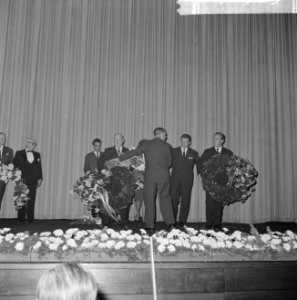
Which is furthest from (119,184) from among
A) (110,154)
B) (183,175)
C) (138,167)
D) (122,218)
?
(183,175)

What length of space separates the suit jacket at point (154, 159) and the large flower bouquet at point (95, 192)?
2.26ft

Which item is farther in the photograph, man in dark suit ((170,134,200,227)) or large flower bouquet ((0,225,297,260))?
man in dark suit ((170,134,200,227))

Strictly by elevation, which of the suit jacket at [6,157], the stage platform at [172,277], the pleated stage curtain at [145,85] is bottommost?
the stage platform at [172,277]

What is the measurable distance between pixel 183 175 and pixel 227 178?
1.36 meters

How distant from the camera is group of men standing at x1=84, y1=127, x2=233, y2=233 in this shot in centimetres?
605

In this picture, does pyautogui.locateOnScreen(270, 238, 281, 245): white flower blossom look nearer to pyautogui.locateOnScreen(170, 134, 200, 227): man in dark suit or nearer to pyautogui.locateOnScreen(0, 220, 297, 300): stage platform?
pyautogui.locateOnScreen(0, 220, 297, 300): stage platform

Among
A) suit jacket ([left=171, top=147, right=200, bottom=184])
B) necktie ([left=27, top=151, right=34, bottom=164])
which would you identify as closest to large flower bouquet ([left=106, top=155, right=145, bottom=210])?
suit jacket ([left=171, top=147, right=200, bottom=184])

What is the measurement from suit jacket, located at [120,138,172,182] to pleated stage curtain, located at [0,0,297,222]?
307 centimetres

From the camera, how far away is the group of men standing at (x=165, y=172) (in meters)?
6.05

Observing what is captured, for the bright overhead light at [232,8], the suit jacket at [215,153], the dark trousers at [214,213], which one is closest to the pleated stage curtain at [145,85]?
the bright overhead light at [232,8]

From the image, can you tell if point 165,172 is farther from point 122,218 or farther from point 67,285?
point 67,285

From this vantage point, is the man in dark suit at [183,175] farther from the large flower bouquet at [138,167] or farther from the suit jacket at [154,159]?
the suit jacket at [154,159]

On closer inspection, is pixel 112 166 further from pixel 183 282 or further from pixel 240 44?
pixel 240 44

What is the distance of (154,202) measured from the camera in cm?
601
